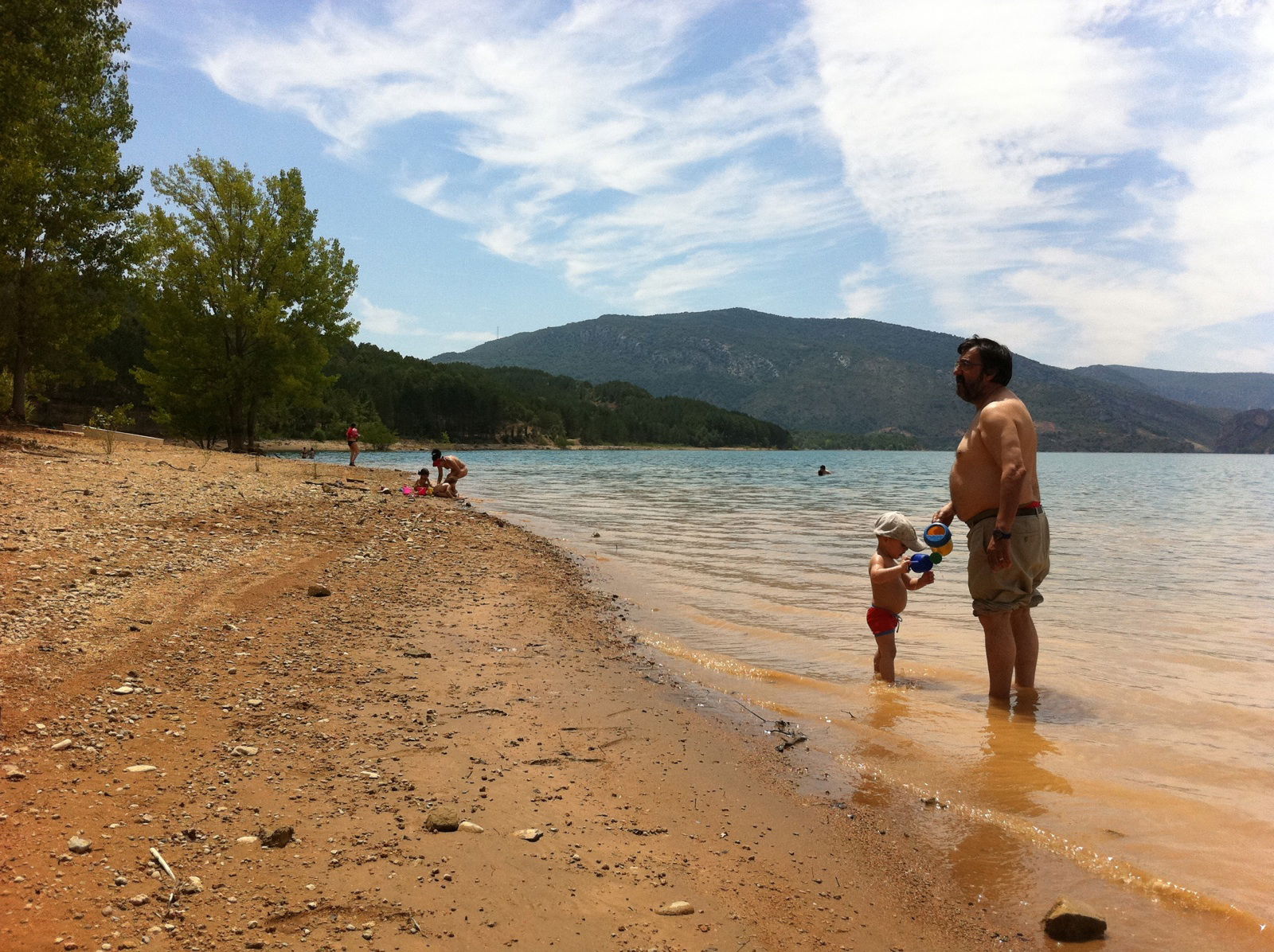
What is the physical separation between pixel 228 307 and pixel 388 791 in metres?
26.2

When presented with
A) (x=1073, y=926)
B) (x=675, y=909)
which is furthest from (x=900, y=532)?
(x=675, y=909)

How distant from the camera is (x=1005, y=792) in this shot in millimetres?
4250

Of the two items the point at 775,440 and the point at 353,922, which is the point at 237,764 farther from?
the point at 775,440

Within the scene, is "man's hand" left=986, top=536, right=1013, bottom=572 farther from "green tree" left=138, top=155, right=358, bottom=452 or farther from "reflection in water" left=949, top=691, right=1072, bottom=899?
"green tree" left=138, top=155, right=358, bottom=452

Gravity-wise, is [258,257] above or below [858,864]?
above

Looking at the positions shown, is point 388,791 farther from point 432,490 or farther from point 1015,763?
point 432,490

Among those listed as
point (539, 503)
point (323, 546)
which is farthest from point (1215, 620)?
point (539, 503)

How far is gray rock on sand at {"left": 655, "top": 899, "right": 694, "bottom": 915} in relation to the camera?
9.33ft

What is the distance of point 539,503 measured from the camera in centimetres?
2378

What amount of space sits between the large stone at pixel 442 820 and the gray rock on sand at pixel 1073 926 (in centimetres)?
239

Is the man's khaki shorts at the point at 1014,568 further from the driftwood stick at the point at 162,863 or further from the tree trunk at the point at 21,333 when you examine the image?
the tree trunk at the point at 21,333

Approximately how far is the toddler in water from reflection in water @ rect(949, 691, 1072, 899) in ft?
3.03

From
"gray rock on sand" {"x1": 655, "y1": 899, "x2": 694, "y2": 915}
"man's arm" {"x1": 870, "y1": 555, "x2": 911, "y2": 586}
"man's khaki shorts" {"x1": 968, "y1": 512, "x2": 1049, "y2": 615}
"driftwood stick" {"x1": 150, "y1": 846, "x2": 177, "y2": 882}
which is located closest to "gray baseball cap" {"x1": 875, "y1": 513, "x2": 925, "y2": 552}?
"man's arm" {"x1": 870, "y1": 555, "x2": 911, "y2": 586}

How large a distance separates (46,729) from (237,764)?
92cm
